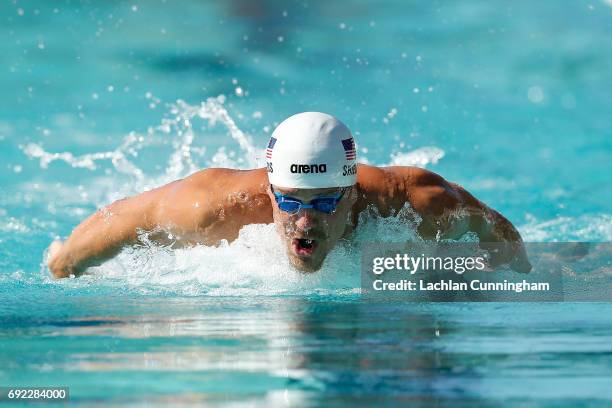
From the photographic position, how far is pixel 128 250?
5.31 m

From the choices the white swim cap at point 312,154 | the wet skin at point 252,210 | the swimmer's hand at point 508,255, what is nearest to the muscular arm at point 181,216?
the wet skin at point 252,210

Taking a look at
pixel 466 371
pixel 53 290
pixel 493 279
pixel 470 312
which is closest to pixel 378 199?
pixel 493 279

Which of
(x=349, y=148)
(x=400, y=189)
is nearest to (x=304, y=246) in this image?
(x=349, y=148)

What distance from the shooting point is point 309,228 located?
4641mm

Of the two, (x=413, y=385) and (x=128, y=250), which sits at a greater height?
(x=128, y=250)

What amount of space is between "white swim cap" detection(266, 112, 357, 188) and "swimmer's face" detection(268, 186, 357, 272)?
44 millimetres

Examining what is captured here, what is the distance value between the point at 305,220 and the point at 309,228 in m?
0.04

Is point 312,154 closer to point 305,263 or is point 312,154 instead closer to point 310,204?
point 310,204

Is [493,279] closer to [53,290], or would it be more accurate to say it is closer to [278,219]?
[278,219]

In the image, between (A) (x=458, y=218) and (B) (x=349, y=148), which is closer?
(B) (x=349, y=148)

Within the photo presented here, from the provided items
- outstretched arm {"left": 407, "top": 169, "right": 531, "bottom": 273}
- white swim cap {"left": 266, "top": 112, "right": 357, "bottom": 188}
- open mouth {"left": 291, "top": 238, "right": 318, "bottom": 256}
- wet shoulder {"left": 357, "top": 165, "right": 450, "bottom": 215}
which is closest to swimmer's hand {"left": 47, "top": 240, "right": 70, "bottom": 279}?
white swim cap {"left": 266, "top": 112, "right": 357, "bottom": 188}

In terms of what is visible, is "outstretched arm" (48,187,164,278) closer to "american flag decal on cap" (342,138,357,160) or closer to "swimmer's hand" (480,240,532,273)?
"american flag decal on cap" (342,138,357,160)

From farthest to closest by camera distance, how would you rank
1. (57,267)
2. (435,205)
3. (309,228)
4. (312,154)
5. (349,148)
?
1. (57,267)
2. (435,205)
3. (349,148)
4. (312,154)
5. (309,228)

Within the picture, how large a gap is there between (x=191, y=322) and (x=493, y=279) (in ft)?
6.69
